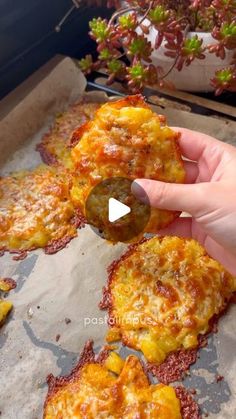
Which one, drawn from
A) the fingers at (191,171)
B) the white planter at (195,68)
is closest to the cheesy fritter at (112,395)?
the fingers at (191,171)

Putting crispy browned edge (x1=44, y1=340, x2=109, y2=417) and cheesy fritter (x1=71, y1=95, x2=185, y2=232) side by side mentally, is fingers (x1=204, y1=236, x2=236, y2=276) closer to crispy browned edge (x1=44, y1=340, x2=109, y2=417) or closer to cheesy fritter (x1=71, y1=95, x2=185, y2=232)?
cheesy fritter (x1=71, y1=95, x2=185, y2=232)

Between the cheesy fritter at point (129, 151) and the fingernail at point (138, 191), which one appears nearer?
the fingernail at point (138, 191)

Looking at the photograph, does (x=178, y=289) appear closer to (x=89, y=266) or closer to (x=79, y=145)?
(x=89, y=266)

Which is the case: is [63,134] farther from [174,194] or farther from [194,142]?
[174,194]

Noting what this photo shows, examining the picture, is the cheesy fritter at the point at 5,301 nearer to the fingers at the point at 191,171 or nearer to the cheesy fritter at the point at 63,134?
the cheesy fritter at the point at 63,134

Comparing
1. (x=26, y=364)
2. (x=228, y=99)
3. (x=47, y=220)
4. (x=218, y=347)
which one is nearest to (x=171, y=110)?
(x=228, y=99)
